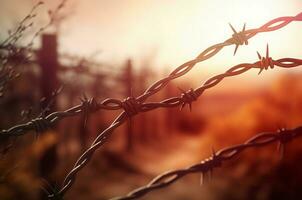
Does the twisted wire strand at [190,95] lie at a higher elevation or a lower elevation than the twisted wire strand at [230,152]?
higher

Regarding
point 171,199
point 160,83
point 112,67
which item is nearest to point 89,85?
point 112,67

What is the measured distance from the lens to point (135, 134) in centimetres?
1390

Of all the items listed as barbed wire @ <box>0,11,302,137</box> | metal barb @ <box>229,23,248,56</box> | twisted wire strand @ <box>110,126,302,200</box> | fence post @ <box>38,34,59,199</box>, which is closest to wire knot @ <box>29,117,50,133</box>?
barbed wire @ <box>0,11,302,137</box>

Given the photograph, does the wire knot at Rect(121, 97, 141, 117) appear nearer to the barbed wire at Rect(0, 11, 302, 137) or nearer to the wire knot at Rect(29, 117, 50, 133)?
the barbed wire at Rect(0, 11, 302, 137)

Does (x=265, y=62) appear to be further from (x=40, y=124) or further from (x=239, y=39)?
(x=40, y=124)

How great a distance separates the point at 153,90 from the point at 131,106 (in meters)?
0.11

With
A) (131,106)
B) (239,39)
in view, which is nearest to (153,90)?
(131,106)

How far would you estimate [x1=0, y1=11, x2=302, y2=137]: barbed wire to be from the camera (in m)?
1.55

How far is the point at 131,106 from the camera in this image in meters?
1.58

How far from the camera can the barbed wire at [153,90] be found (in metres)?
1.55

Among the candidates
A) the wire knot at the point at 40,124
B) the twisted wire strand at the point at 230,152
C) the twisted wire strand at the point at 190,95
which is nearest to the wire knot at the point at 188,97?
the twisted wire strand at the point at 190,95

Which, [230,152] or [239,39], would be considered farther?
[230,152]

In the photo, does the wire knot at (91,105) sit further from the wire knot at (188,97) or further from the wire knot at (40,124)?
the wire knot at (188,97)

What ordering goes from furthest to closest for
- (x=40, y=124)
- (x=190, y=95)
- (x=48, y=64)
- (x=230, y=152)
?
(x=48, y=64) → (x=230, y=152) → (x=190, y=95) → (x=40, y=124)
